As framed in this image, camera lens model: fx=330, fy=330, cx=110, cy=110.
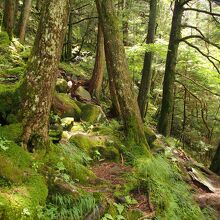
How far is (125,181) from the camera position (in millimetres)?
6027

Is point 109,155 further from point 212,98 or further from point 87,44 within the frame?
point 87,44

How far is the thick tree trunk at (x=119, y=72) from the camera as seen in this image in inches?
280

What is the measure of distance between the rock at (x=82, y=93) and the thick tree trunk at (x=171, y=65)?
107 inches

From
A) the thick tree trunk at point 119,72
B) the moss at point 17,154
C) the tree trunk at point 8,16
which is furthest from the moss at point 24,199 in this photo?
the tree trunk at point 8,16

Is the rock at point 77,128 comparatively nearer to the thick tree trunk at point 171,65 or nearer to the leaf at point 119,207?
the leaf at point 119,207

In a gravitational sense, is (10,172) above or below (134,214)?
above

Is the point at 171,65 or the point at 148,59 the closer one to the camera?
the point at 171,65

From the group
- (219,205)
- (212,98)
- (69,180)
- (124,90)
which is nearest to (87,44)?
(212,98)

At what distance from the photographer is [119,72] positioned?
23.5ft

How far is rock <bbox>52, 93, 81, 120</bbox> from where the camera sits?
26.4 ft

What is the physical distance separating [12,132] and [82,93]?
6268 millimetres

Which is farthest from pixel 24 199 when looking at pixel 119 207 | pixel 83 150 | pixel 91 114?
pixel 91 114

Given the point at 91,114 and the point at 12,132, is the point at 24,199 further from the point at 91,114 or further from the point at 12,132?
the point at 91,114

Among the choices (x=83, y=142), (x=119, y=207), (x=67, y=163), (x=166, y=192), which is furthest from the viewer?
(x=83, y=142)
